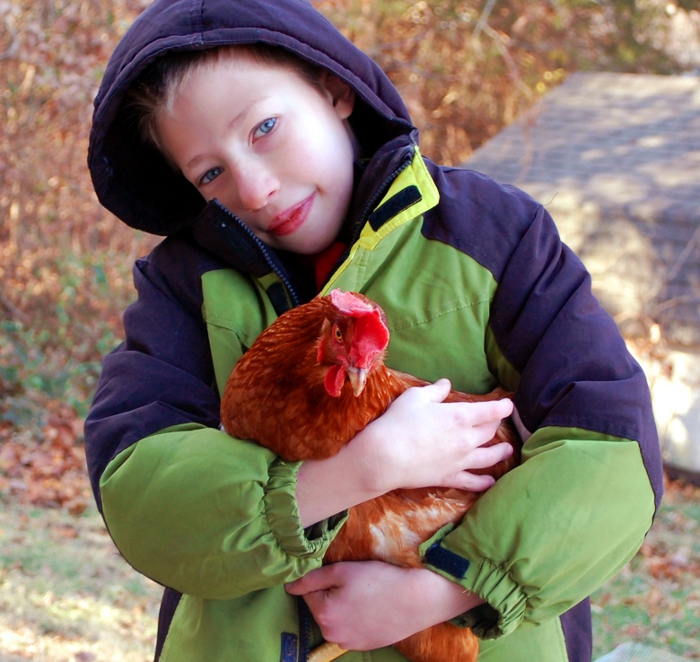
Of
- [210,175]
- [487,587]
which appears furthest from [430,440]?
[210,175]

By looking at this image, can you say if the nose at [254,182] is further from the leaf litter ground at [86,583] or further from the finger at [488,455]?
the leaf litter ground at [86,583]

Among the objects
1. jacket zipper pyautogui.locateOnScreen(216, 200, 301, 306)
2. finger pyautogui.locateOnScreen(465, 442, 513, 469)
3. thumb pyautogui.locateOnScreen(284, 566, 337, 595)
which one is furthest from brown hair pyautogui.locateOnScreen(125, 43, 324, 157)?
thumb pyautogui.locateOnScreen(284, 566, 337, 595)

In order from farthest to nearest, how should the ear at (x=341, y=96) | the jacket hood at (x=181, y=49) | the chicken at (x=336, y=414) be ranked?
1. the ear at (x=341, y=96)
2. the jacket hood at (x=181, y=49)
3. the chicken at (x=336, y=414)

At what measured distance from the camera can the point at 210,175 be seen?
1844 millimetres

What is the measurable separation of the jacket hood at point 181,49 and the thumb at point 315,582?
93 centimetres

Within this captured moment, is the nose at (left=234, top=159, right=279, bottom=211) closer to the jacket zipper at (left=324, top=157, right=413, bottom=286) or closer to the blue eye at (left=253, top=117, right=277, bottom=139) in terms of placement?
the blue eye at (left=253, top=117, right=277, bottom=139)

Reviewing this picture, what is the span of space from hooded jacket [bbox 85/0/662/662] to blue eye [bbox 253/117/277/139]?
0.16m

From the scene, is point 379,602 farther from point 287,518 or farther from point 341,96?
point 341,96

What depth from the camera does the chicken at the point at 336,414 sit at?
145 cm

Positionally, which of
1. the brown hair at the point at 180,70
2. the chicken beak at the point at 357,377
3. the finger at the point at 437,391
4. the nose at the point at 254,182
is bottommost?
the finger at the point at 437,391

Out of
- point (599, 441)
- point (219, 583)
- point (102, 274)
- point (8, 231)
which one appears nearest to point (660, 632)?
point (599, 441)

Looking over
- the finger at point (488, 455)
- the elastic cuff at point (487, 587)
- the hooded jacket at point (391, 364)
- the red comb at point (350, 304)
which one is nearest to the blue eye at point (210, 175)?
the hooded jacket at point (391, 364)

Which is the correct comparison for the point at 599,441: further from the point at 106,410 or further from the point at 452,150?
the point at 452,150

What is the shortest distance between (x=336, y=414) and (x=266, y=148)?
2.15 feet
